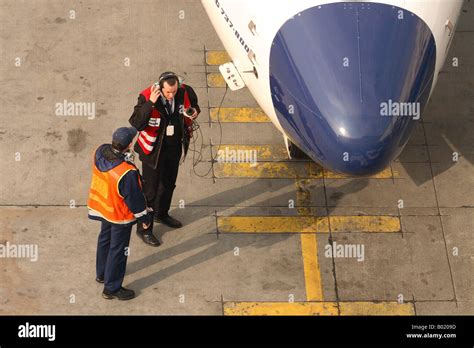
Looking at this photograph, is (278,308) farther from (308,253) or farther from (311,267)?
(308,253)

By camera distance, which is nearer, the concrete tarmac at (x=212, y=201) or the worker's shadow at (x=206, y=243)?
the concrete tarmac at (x=212, y=201)

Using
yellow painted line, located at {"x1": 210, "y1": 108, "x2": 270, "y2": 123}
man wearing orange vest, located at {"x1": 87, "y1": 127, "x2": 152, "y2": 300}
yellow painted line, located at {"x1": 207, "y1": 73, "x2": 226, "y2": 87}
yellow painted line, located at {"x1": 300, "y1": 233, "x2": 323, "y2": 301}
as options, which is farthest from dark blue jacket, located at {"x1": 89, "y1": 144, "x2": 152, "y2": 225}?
yellow painted line, located at {"x1": 207, "y1": 73, "x2": 226, "y2": 87}

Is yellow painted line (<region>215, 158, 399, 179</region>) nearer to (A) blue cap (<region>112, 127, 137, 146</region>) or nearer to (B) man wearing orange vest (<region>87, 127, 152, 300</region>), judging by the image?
(B) man wearing orange vest (<region>87, 127, 152, 300</region>)

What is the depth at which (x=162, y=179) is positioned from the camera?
9375 millimetres

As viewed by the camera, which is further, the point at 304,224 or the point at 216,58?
the point at 216,58

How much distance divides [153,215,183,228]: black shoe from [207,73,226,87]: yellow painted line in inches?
93.6

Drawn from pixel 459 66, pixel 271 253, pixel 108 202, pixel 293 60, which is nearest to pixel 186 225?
pixel 271 253

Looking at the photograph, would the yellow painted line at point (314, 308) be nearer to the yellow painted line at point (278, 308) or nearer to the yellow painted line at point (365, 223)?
the yellow painted line at point (278, 308)

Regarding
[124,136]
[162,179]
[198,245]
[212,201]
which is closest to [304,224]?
[212,201]

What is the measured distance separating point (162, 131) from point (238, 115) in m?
2.33

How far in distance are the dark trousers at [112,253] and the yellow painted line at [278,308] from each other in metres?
1.21

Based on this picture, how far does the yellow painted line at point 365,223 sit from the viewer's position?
9.95 metres

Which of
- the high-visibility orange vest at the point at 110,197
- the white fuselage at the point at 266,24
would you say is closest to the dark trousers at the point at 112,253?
the high-visibility orange vest at the point at 110,197

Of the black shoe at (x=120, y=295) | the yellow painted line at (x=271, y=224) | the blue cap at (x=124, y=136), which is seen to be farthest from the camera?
the yellow painted line at (x=271, y=224)
